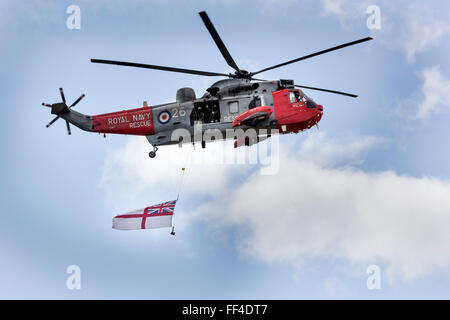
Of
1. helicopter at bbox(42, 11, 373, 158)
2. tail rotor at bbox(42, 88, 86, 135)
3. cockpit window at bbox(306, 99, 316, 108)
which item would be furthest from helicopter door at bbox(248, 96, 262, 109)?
tail rotor at bbox(42, 88, 86, 135)

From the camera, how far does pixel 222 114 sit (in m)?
34.7

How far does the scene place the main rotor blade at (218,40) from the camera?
94.5 ft

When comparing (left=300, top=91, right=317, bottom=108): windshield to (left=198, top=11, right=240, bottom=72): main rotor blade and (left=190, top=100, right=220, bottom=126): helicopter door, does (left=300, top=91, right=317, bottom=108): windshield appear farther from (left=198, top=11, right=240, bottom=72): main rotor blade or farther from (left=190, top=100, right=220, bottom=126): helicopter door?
(left=190, top=100, right=220, bottom=126): helicopter door

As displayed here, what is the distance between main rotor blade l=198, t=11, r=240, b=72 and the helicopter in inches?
6.8

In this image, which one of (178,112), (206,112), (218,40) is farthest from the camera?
(178,112)

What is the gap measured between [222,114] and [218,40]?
5992mm

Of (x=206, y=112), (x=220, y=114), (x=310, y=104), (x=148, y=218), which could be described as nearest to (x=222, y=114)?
(x=220, y=114)

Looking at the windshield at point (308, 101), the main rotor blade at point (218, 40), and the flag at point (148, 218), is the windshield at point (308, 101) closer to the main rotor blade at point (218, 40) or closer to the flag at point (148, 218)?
the main rotor blade at point (218, 40)

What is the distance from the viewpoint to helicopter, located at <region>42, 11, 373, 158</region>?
34.2 metres

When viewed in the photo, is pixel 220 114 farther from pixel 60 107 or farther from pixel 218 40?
pixel 60 107

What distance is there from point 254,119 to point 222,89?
11.8 ft

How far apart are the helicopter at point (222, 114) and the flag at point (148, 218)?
4786 millimetres
